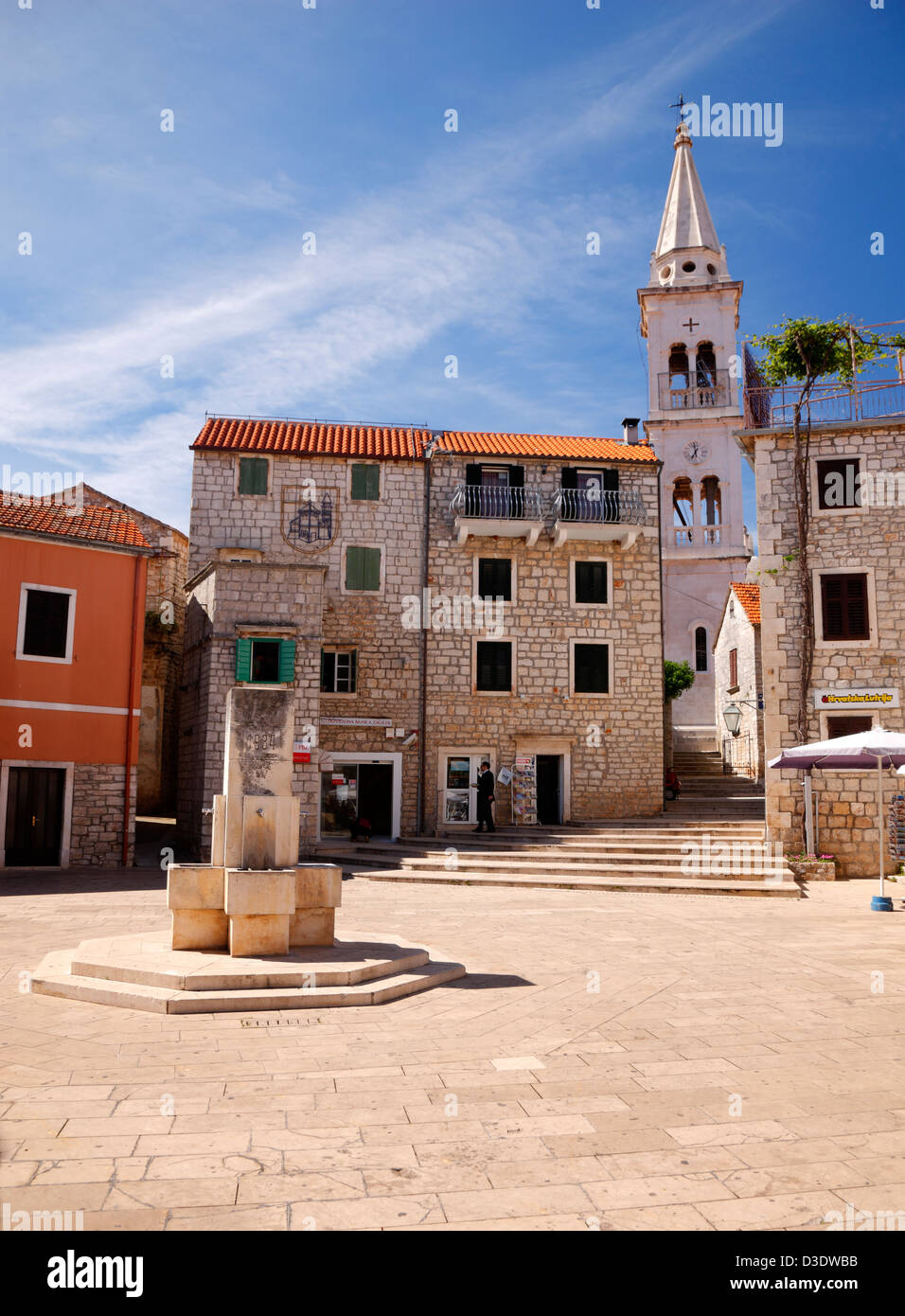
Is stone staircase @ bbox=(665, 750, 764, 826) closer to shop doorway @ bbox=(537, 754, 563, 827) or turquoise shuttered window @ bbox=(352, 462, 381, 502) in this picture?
shop doorway @ bbox=(537, 754, 563, 827)

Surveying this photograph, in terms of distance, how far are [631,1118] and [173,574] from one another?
29320 millimetres

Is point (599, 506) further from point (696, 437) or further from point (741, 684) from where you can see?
point (696, 437)

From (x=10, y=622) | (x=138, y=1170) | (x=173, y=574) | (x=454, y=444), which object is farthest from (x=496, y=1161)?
(x=173, y=574)

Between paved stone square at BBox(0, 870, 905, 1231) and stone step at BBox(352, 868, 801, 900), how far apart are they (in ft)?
22.8

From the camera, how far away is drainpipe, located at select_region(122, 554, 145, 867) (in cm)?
1944

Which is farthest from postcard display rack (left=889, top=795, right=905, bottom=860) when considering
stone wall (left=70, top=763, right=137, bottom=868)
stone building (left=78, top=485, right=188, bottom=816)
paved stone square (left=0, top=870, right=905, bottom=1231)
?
stone building (left=78, top=485, right=188, bottom=816)

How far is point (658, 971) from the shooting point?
888cm

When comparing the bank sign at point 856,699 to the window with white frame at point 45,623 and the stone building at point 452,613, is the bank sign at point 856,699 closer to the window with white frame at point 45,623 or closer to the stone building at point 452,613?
the stone building at point 452,613

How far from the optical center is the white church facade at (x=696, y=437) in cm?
3450

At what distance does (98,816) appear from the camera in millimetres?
19172

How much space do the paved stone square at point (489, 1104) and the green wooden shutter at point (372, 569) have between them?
15.9 m

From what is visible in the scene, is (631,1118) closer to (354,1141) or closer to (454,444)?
(354,1141)

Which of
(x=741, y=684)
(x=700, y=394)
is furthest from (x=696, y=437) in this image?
(x=741, y=684)

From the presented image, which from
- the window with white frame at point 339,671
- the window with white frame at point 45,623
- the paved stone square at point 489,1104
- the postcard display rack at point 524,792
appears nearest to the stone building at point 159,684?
the window with white frame at point 339,671
